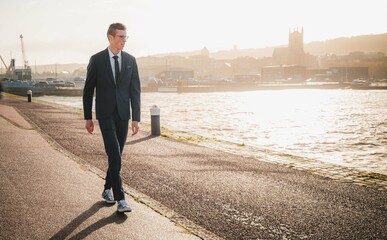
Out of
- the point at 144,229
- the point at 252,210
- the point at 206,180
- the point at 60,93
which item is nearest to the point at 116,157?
the point at 144,229

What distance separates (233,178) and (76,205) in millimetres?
2987

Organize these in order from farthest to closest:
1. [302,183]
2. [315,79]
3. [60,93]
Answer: [315,79] → [60,93] → [302,183]

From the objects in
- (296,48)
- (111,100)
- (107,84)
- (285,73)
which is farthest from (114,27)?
(296,48)

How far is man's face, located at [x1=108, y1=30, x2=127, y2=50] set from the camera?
4582 millimetres

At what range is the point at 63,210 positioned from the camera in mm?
4785

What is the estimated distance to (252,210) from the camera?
16.7 feet

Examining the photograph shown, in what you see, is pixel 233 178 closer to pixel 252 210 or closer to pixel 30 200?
pixel 252 210

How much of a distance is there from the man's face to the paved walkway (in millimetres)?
2089

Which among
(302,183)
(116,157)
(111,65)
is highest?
(111,65)

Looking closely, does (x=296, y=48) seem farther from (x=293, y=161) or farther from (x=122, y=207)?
(x=122, y=207)

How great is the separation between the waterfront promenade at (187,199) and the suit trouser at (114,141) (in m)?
0.36

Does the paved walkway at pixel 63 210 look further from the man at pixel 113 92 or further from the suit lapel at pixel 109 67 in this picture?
the suit lapel at pixel 109 67

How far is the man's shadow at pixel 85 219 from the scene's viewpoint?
402 cm

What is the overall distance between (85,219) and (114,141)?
99cm
